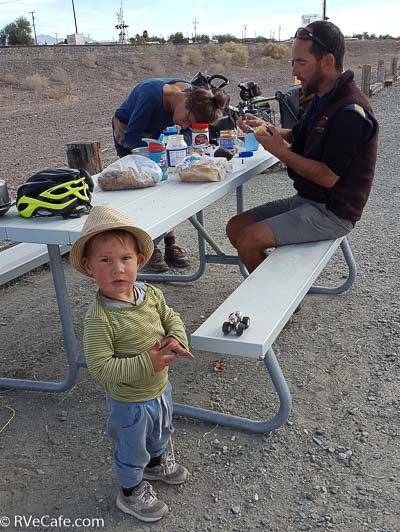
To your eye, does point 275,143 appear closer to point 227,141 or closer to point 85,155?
point 227,141

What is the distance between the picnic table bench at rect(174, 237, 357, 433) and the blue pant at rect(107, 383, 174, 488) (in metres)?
0.31

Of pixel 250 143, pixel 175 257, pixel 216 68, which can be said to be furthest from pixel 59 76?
pixel 250 143

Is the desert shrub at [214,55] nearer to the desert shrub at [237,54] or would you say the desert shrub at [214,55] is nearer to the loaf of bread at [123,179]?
the desert shrub at [237,54]

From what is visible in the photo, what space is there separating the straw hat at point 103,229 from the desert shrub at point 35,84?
78.7ft

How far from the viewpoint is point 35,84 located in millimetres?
24531

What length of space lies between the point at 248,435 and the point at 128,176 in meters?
1.44

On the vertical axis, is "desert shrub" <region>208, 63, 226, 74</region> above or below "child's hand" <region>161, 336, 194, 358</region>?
below

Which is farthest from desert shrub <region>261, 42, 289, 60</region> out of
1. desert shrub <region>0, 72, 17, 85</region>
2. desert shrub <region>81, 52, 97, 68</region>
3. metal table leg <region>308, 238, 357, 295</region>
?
metal table leg <region>308, 238, 357, 295</region>

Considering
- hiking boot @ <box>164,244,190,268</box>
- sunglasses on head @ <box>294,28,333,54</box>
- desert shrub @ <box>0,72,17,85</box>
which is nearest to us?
sunglasses on head @ <box>294,28,333,54</box>

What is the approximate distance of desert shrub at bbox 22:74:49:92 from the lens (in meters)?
24.3

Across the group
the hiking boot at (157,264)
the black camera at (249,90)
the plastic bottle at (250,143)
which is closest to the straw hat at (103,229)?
the plastic bottle at (250,143)

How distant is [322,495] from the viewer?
2.32 m

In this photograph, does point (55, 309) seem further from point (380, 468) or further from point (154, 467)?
point (380, 468)

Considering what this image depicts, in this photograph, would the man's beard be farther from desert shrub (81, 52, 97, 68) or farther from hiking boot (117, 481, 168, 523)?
desert shrub (81, 52, 97, 68)
